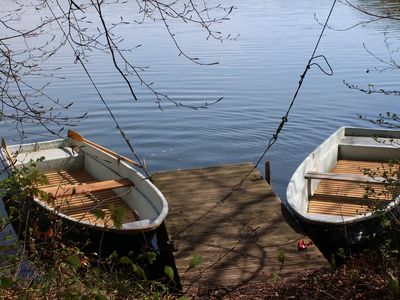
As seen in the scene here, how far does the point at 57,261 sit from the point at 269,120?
9793mm

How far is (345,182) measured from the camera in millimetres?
8586

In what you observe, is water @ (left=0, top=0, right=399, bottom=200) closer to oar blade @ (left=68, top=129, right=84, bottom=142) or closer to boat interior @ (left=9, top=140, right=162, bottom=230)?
oar blade @ (left=68, top=129, right=84, bottom=142)

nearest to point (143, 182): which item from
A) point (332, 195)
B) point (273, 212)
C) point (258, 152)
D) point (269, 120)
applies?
point (273, 212)

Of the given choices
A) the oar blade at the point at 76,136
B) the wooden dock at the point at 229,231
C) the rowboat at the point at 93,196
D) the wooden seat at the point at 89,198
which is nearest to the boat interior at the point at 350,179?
the wooden dock at the point at 229,231

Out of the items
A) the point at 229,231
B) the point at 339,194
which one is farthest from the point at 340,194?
the point at 229,231

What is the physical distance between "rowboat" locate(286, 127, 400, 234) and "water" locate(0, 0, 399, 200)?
124 centimetres

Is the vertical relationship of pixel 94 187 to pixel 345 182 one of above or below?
above

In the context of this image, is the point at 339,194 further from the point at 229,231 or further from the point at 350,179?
the point at 229,231

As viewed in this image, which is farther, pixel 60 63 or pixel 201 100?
pixel 60 63

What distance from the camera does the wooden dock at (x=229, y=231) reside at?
6.22m

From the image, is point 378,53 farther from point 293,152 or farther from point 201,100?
point 293,152

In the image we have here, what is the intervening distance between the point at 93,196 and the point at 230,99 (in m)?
7.54

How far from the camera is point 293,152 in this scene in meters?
12.2

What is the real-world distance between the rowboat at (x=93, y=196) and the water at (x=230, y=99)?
933 millimetres
